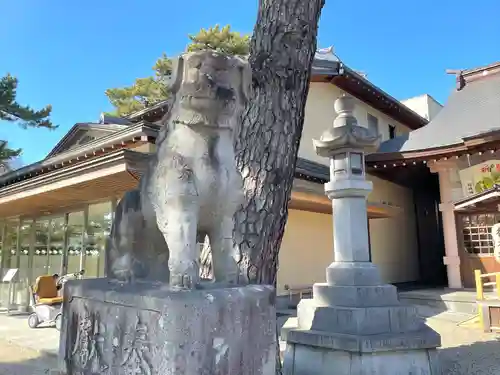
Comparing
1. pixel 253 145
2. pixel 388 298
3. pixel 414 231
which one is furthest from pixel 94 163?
pixel 414 231

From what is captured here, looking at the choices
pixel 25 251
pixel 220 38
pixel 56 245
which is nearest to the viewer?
pixel 56 245

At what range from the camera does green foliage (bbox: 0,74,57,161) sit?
473 inches

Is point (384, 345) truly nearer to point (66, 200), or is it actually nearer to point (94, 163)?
point (94, 163)

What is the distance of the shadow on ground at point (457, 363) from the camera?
4.95 meters

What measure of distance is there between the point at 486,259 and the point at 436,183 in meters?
4.67

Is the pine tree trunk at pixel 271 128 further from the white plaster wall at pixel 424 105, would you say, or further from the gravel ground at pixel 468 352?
the white plaster wall at pixel 424 105

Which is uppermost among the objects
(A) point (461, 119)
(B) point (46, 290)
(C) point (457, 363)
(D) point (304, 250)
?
(A) point (461, 119)

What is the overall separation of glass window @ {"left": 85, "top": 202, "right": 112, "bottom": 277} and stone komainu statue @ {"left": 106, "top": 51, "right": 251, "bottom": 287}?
23.2 ft

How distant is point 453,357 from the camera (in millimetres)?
5633

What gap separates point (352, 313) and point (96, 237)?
21.8ft

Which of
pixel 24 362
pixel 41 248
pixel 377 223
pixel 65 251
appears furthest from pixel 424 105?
pixel 24 362

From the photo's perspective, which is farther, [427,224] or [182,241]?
[427,224]

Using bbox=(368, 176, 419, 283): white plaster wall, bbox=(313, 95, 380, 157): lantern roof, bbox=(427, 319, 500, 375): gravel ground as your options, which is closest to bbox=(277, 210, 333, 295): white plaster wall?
bbox=(368, 176, 419, 283): white plaster wall

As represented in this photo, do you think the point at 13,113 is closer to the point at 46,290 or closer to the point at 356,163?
the point at 46,290
